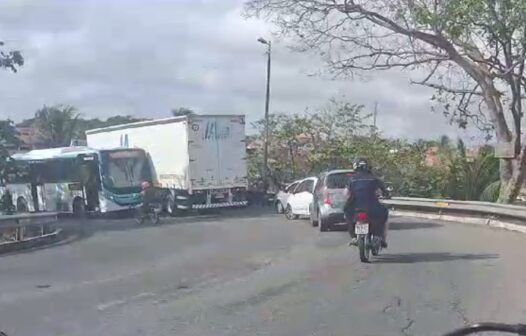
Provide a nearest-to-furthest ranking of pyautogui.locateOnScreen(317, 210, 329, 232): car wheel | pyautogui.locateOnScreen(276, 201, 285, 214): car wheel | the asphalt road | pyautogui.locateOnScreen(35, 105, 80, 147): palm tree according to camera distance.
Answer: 1. the asphalt road
2. pyautogui.locateOnScreen(317, 210, 329, 232): car wheel
3. pyautogui.locateOnScreen(276, 201, 285, 214): car wheel
4. pyautogui.locateOnScreen(35, 105, 80, 147): palm tree

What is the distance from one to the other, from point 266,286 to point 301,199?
16.8 meters

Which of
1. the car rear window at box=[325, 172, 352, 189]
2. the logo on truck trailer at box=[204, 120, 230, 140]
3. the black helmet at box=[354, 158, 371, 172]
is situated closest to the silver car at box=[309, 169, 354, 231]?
the car rear window at box=[325, 172, 352, 189]

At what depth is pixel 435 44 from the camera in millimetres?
26859

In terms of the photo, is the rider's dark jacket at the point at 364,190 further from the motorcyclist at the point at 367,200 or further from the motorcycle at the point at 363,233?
the motorcycle at the point at 363,233

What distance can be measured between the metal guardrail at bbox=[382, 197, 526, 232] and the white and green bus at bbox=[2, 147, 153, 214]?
455 inches

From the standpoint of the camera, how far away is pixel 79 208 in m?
37.4

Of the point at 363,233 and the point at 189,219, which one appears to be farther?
the point at 189,219

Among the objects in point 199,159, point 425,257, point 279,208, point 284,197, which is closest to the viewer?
point 425,257

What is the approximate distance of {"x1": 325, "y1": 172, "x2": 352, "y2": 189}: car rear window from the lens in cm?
2375

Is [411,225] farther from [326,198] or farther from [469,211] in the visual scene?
→ [326,198]

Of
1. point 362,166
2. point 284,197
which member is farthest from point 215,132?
point 362,166

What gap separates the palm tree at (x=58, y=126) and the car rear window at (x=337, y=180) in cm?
3595

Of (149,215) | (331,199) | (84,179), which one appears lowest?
(149,215)

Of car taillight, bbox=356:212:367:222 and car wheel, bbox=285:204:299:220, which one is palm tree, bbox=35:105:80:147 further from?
car taillight, bbox=356:212:367:222
